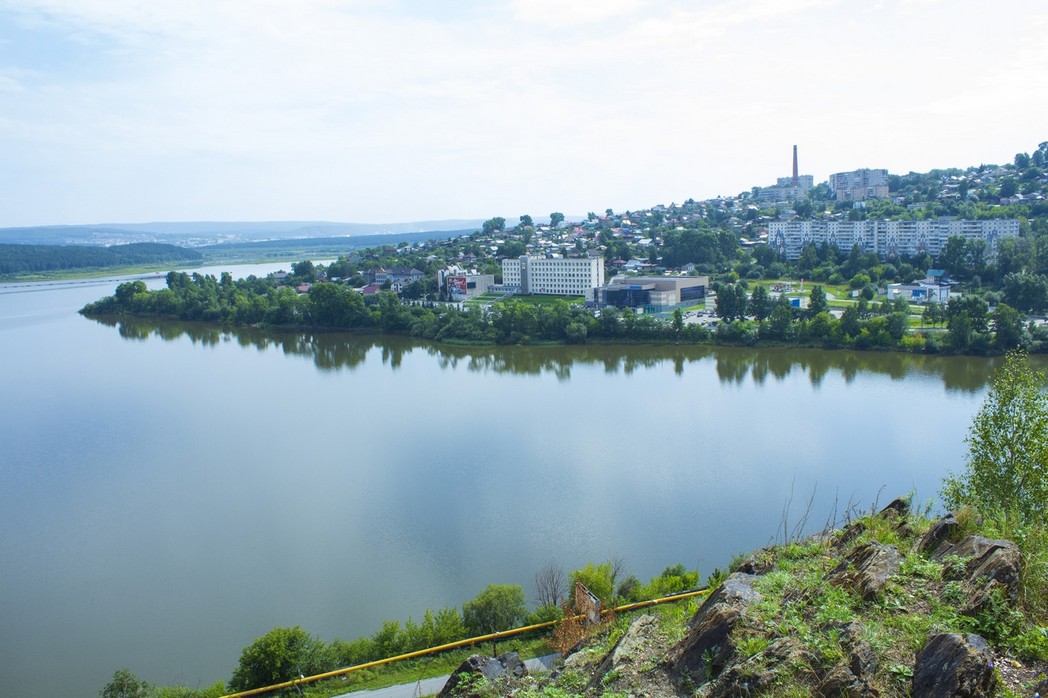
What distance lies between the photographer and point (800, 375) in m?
7.77

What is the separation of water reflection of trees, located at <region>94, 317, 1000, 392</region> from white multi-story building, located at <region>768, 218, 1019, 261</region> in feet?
19.2

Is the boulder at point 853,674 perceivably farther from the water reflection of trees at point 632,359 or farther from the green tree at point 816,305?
the green tree at point 816,305

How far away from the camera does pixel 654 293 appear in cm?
1186

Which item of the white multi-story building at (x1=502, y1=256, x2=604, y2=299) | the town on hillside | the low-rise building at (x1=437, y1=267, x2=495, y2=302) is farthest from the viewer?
the low-rise building at (x1=437, y1=267, x2=495, y2=302)

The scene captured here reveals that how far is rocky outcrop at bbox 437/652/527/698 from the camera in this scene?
1.77 meters

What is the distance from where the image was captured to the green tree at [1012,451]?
7.97ft

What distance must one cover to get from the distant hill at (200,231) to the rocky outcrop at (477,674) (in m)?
55.5

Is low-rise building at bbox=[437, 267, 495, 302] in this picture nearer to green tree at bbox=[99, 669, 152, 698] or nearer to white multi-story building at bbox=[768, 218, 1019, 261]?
white multi-story building at bbox=[768, 218, 1019, 261]

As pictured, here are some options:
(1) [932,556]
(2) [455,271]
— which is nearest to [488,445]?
(1) [932,556]

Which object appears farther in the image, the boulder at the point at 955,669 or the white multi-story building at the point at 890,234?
the white multi-story building at the point at 890,234

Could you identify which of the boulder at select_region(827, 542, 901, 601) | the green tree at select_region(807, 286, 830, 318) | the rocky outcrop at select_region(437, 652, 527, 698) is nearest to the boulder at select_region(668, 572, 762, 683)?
the boulder at select_region(827, 542, 901, 601)

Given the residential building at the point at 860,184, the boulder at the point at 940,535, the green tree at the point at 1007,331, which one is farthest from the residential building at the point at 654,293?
the residential building at the point at 860,184

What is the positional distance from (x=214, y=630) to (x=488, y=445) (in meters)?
2.60

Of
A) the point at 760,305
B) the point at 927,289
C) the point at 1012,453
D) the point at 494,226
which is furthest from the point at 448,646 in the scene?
the point at 494,226
